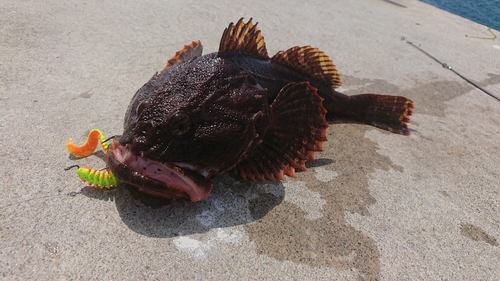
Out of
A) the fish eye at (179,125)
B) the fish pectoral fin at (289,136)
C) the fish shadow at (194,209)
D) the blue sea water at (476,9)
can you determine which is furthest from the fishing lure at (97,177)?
the blue sea water at (476,9)

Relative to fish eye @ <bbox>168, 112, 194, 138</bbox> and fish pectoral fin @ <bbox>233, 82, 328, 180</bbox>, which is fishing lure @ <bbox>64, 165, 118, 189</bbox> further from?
fish pectoral fin @ <bbox>233, 82, 328, 180</bbox>

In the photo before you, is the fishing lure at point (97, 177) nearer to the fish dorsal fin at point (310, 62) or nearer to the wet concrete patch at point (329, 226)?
the wet concrete patch at point (329, 226)

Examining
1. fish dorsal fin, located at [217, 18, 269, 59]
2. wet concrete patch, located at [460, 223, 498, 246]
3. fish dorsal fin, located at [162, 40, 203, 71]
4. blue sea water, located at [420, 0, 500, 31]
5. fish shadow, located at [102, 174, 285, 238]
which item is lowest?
wet concrete patch, located at [460, 223, 498, 246]

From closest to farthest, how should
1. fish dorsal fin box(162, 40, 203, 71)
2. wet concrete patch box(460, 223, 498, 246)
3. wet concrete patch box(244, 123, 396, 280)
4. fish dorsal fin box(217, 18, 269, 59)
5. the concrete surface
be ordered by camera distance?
the concrete surface
wet concrete patch box(244, 123, 396, 280)
wet concrete patch box(460, 223, 498, 246)
fish dorsal fin box(217, 18, 269, 59)
fish dorsal fin box(162, 40, 203, 71)

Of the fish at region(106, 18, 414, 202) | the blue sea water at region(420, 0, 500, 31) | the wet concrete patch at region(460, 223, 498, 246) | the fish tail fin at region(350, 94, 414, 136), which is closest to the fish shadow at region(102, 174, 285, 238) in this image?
the fish at region(106, 18, 414, 202)

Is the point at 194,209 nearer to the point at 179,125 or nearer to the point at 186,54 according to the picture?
the point at 179,125

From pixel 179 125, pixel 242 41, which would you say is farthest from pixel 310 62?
pixel 179 125

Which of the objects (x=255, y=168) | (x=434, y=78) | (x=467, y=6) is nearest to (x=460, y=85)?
(x=434, y=78)
